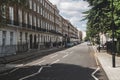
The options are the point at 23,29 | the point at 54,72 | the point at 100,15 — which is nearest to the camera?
the point at 54,72

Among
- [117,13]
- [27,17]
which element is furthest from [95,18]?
[27,17]

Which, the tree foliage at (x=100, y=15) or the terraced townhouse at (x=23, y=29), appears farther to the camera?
the terraced townhouse at (x=23, y=29)

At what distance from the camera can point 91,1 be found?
36.8 m

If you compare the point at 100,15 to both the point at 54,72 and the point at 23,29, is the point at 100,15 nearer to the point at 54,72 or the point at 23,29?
the point at 23,29

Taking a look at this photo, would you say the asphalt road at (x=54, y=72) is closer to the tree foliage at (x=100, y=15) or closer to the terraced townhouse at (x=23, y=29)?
the terraced townhouse at (x=23, y=29)

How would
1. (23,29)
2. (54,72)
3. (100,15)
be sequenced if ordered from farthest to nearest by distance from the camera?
1. (23,29)
2. (100,15)
3. (54,72)

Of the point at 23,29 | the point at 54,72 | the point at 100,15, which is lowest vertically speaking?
the point at 54,72

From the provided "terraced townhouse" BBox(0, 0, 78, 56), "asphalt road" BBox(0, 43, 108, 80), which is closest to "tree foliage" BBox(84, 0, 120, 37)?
"terraced townhouse" BBox(0, 0, 78, 56)

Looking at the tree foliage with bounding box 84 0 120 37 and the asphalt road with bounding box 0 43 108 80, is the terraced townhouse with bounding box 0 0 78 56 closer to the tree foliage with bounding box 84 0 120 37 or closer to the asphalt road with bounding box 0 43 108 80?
the asphalt road with bounding box 0 43 108 80

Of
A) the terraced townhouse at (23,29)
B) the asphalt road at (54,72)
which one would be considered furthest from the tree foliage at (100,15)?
the asphalt road at (54,72)

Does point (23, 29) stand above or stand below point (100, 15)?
below

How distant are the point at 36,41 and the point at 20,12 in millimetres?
14419

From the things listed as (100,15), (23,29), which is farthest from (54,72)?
(23,29)

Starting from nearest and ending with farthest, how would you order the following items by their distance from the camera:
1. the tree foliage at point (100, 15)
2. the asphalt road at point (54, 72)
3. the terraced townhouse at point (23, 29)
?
the asphalt road at point (54, 72) < the tree foliage at point (100, 15) < the terraced townhouse at point (23, 29)
